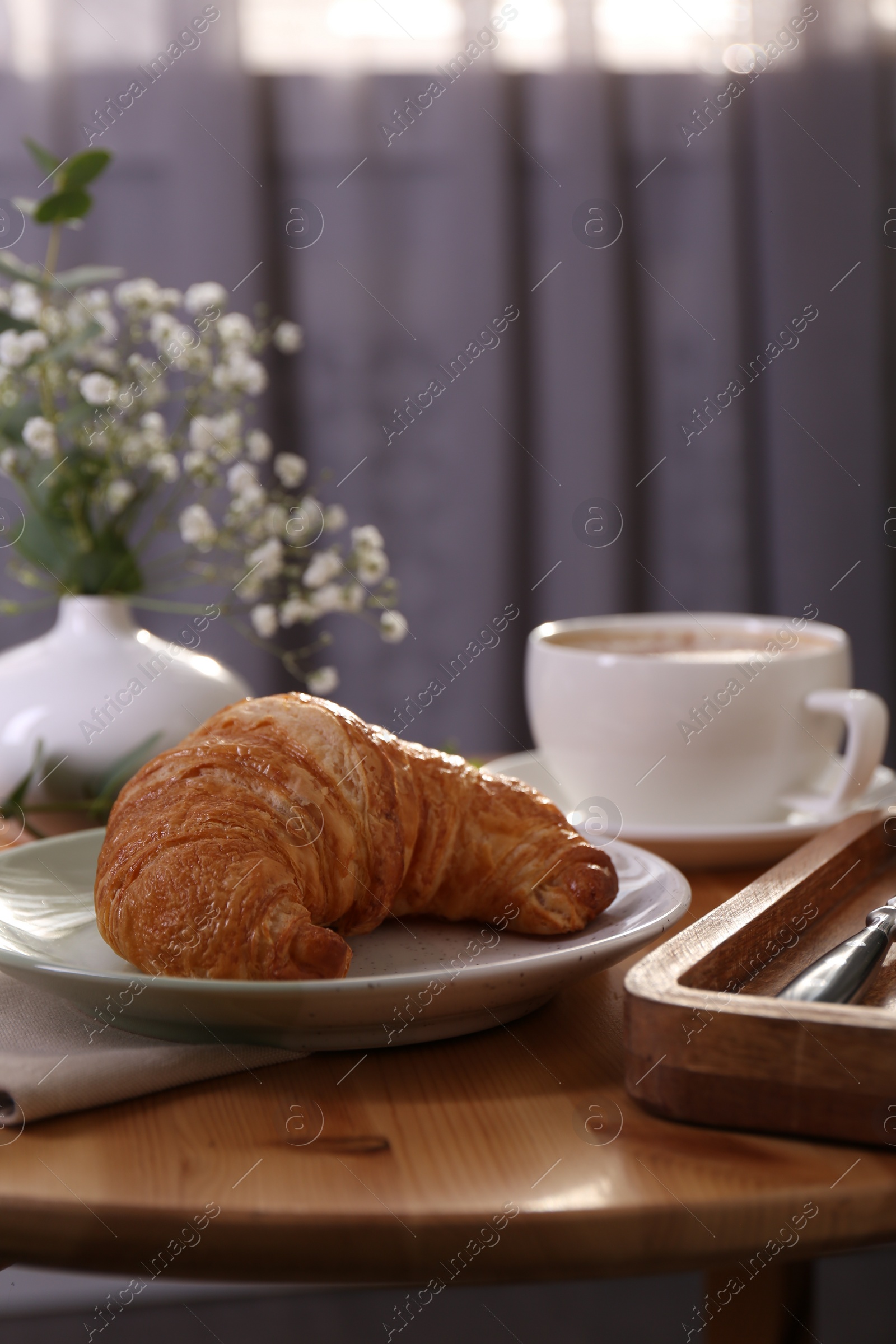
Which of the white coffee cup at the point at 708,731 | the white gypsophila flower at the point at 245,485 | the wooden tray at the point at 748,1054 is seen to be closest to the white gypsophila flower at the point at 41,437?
the white gypsophila flower at the point at 245,485

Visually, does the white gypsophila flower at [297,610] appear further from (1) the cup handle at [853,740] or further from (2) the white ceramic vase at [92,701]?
(1) the cup handle at [853,740]

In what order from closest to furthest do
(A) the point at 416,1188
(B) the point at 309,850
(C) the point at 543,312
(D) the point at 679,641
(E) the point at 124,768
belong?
1. (A) the point at 416,1188
2. (B) the point at 309,850
3. (E) the point at 124,768
4. (D) the point at 679,641
5. (C) the point at 543,312

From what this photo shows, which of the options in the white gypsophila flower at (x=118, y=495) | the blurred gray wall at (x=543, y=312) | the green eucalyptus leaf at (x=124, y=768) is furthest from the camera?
the blurred gray wall at (x=543, y=312)

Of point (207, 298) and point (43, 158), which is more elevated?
point (43, 158)

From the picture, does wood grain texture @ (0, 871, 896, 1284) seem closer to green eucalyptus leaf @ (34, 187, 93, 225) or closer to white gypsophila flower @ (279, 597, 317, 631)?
white gypsophila flower @ (279, 597, 317, 631)

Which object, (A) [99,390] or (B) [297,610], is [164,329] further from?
(B) [297,610]

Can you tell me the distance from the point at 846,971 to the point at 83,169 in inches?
33.5

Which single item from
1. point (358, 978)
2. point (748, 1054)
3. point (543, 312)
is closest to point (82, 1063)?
point (358, 978)

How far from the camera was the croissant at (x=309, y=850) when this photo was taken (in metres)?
0.50

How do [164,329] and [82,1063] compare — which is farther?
[164,329]

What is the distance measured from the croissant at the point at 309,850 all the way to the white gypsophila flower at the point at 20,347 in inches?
18.4

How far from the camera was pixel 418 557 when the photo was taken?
175 centimetres

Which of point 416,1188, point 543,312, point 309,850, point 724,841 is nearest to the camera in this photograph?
point 416,1188

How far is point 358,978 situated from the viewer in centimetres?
48
